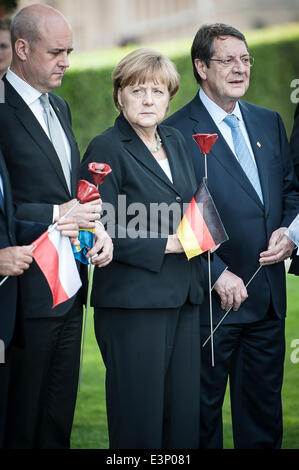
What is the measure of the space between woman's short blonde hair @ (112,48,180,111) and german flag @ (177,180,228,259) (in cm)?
56

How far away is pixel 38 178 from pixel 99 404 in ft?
9.94

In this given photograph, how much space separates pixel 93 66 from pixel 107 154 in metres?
10.7

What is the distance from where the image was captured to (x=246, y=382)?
5.12 meters

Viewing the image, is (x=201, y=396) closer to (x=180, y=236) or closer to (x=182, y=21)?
(x=180, y=236)

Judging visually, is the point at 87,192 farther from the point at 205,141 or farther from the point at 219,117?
the point at 219,117

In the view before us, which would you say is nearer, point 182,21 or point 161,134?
point 161,134

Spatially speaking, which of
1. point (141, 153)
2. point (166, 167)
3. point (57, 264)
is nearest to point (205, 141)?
point (166, 167)

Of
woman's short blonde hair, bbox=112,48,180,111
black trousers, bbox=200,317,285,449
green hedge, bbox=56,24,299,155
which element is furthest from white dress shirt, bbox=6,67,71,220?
green hedge, bbox=56,24,299,155

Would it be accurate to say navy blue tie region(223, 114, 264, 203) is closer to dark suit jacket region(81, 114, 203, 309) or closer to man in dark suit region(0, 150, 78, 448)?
dark suit jacket region(81, 114, 203, 309)

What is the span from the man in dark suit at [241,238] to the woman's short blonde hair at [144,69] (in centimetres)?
57

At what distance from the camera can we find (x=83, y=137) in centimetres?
1530

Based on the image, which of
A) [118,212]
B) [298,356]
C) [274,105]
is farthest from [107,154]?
[274,105]

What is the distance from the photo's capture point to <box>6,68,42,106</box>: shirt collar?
456 cm

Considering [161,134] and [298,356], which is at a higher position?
[161,134]
